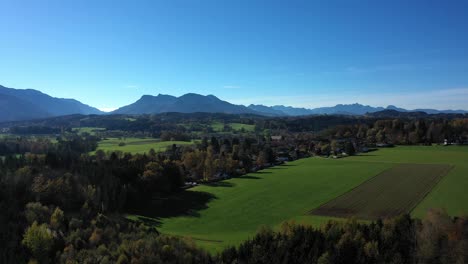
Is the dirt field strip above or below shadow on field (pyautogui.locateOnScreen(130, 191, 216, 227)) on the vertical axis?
above


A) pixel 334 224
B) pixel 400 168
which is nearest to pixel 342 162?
pixel 400 168

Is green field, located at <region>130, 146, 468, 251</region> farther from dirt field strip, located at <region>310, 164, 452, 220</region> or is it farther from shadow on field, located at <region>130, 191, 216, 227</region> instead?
dirt field strip, located at <region>310, 164, 452, 220</region>

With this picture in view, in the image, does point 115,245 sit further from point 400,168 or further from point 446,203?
point 400,168

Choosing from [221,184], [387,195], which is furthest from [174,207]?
[387,195]

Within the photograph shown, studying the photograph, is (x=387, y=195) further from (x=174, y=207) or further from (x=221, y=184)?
(x=174, y=207)

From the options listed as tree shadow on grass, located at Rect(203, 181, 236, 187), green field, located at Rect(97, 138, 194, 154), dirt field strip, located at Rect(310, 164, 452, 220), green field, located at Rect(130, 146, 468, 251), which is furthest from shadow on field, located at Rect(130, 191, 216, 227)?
green field, located at Rect(97, 138, 194, 154)
